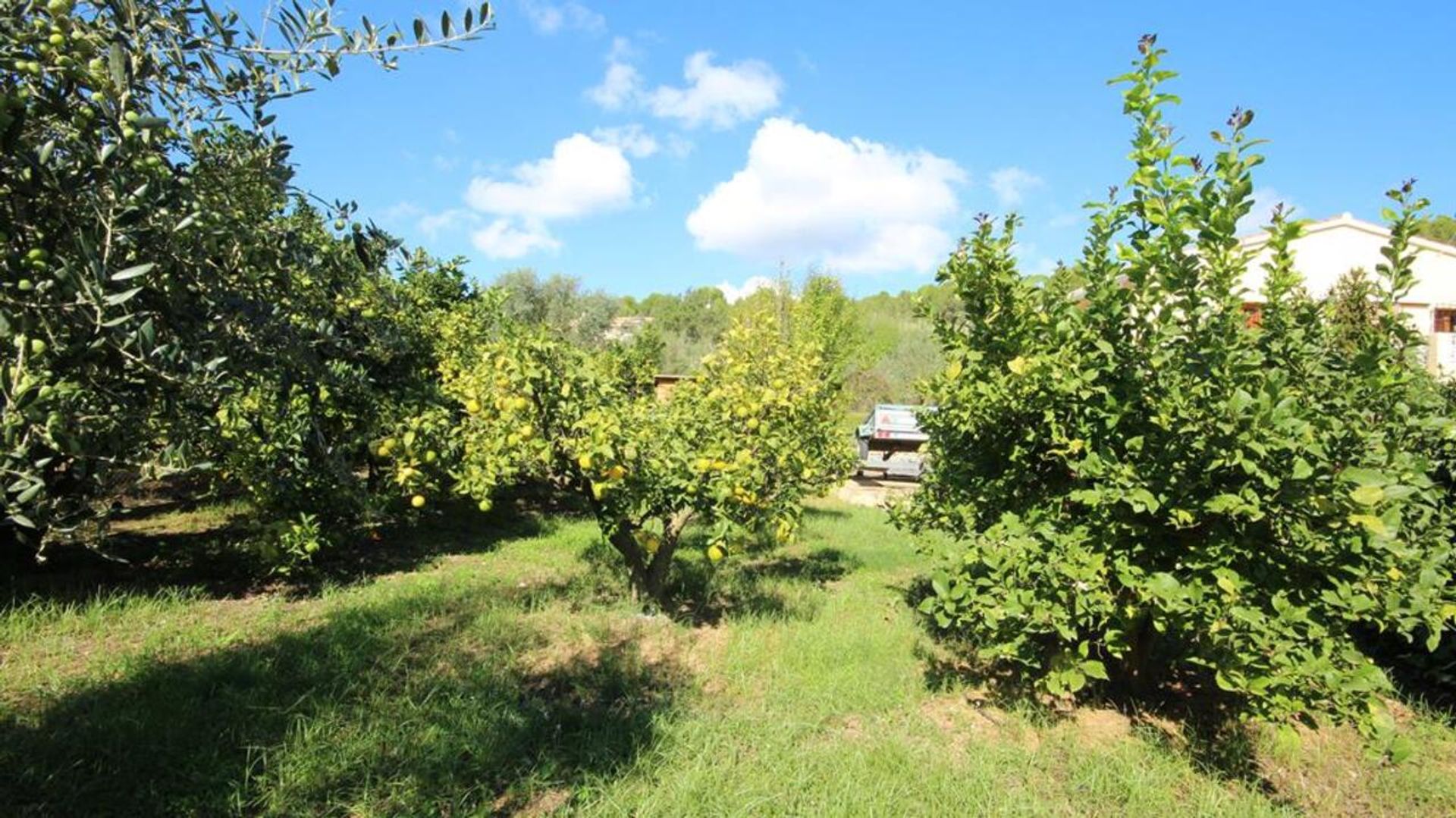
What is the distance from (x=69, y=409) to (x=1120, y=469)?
354cm

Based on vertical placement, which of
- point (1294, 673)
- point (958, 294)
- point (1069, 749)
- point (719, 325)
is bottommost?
point (1069, 749)

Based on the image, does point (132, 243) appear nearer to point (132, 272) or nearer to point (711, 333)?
point (132, 272)

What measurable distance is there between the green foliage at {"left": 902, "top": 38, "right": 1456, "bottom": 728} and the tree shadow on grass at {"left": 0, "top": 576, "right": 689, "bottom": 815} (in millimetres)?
1808

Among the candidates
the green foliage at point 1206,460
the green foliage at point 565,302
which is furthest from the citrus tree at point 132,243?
the green foliage at point 565,302

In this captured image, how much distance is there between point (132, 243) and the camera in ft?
4.93

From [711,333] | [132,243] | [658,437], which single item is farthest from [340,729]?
[711,333]

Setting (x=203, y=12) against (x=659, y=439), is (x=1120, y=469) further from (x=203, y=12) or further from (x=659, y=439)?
(x=203, y=12)

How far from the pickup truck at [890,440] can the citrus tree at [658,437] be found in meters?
8.94

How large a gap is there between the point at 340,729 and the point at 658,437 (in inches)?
89.4

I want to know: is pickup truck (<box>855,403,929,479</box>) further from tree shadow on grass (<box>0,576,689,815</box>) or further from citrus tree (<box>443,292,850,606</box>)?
tree shadow on grass (<box>0,576,689,815</box>)

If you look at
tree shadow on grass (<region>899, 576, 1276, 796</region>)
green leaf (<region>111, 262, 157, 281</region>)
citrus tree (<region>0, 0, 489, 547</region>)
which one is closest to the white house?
tree shadow on grass (<region>899, 576, 1276, 796</region>)

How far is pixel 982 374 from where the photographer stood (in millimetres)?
4102

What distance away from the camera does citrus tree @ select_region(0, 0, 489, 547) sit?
4.47ft

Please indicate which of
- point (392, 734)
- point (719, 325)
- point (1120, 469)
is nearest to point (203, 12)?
point (392, 734)
